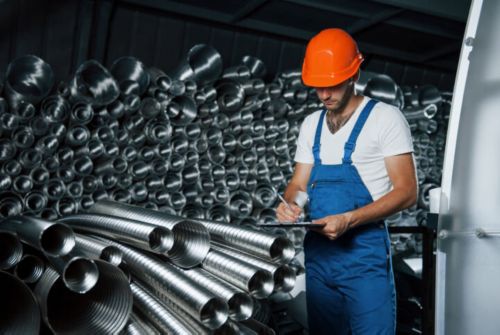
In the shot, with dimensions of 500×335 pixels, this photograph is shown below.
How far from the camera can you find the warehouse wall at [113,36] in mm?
2881

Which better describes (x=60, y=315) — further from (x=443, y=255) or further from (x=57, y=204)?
(x=57, y=204)

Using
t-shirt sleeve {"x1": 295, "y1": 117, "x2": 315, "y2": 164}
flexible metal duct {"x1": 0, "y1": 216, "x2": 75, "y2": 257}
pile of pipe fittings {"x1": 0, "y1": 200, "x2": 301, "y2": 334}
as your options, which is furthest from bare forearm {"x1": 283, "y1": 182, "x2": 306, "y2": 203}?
flexible metal duct {"x1": 0, "y1": 216, "x2": 75, "y2": 257}

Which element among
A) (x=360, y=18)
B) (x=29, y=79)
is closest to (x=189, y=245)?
(x=29, y=79)

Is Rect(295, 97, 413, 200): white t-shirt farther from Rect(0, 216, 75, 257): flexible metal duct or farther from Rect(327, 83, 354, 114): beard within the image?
Rect(0, 216, 75, 257): flexible metal duct

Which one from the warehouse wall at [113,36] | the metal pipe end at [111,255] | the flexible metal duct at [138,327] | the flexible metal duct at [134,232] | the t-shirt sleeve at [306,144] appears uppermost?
the warehouse wall at [113,36]

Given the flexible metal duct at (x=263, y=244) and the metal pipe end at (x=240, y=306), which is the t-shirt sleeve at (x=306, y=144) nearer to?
the flexible metal duct at (x=263, y=244)

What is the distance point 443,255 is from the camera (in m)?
1.21

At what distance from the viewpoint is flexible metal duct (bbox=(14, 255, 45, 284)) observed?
933 millimetres

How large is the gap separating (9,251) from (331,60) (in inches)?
47.2

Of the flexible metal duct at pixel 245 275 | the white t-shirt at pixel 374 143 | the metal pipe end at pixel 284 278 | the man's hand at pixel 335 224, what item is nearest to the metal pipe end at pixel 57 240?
the flexible metal duct at pixel 245 275

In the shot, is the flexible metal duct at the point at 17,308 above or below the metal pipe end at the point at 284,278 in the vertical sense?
below

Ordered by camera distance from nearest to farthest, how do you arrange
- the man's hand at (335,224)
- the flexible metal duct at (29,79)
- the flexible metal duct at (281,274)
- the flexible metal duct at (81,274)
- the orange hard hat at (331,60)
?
the flexible metal duct at (81,274)
the flexible metal duct at (281,274)
the man's hand at (335,224)
the orange hard hat at (331,60)
the flexible metal duct at (29,79)

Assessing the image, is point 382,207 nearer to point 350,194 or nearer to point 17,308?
point 350,194

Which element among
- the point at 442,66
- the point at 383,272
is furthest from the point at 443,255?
the point at 442,66
